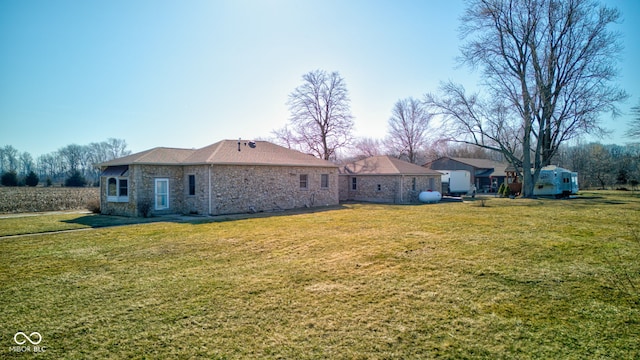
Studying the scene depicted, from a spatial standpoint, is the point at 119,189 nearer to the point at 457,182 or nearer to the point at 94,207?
the point at 94,207

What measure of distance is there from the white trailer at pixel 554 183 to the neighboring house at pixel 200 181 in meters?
24.0

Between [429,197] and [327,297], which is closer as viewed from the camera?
[327,297]

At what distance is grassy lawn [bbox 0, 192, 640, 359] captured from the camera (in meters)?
3.81

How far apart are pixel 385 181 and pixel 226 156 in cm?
Result: 1255

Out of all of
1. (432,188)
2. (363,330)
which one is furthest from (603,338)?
(432,188)

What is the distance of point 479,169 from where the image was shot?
4203 cm

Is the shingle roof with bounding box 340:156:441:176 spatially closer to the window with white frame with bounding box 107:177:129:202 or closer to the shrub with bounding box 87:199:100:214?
the window with white frame with bounding box 107:177:129:202

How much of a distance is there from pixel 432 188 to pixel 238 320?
24.9m

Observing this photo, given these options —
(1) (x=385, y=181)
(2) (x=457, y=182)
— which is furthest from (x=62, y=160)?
(2) (x=457, y=182)

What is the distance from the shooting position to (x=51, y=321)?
14.4ft

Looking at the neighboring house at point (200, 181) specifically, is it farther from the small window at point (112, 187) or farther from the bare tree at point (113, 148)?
the bare tree at point (113, 148)

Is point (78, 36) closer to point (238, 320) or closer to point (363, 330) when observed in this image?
point (238, 320)

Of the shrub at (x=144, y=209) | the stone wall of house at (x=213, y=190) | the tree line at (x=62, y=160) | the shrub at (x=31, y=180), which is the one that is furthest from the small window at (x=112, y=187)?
the tree line at (x=62, y=160)

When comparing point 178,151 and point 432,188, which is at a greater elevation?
point 178,151
